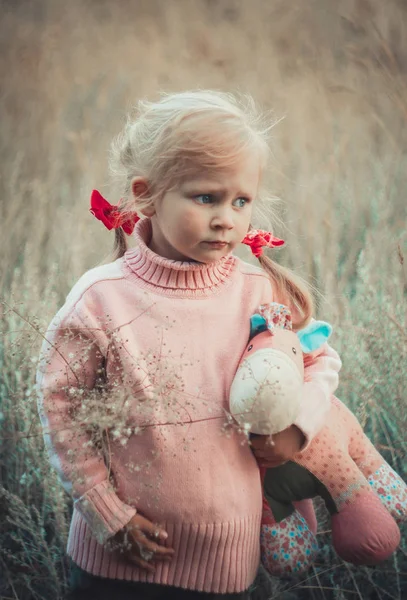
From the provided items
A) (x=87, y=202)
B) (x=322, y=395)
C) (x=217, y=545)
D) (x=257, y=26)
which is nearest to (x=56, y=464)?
(x=217, y=545)

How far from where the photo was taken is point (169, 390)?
1.37 metres

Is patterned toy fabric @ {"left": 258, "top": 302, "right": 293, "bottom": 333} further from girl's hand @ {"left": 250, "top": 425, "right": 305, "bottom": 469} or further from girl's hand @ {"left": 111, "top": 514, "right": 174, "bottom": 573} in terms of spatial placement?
girl's hand @ {"left": 111, "top": 514, "right": 174, "bottom": 573}

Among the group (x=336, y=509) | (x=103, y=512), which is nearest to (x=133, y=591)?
(x=103, y=512)

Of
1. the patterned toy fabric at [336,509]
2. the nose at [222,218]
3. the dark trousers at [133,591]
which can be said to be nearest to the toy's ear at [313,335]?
the patterned toy fabric at [336,509]

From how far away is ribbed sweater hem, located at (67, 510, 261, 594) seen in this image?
4.57 feet

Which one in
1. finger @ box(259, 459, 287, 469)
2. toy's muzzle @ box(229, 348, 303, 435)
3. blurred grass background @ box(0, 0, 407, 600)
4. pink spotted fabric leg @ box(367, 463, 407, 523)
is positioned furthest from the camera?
blurred grass background @ box(0, 0, 407, 600)

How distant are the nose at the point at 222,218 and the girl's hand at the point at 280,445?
1.30ft

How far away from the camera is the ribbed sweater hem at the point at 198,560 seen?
1392 mm

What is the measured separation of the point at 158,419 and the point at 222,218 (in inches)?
15.1

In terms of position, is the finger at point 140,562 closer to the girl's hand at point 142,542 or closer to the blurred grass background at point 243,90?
the girl's hand at point 142,542

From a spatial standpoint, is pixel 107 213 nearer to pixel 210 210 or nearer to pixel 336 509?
pixel 210 210

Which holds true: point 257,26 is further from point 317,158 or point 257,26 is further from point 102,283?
point 102,283

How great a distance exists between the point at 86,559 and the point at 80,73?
166 cm

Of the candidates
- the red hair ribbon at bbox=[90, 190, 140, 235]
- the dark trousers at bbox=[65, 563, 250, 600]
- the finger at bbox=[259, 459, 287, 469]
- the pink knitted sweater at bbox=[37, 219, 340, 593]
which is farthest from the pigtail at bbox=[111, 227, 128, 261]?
the dark trousers at bbox=[65, 563, 250, 600]
